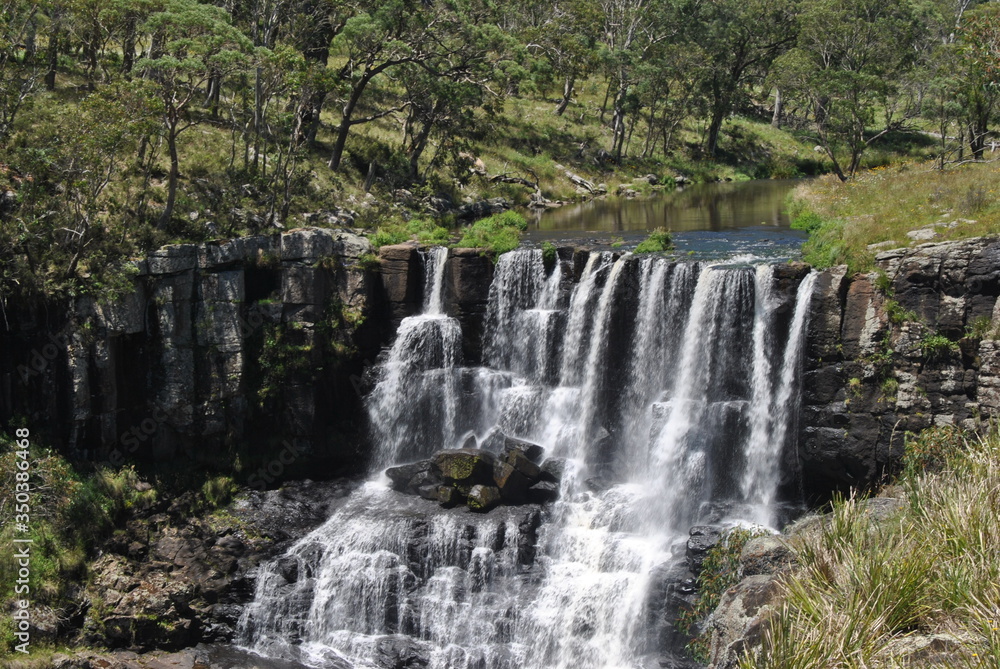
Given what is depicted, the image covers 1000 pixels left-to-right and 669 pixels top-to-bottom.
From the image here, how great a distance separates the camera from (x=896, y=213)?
26141mm

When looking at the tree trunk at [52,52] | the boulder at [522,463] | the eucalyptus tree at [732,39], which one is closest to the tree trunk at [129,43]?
the tree trunk at [52,52]

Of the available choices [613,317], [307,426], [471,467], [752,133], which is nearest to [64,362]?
[307,426]

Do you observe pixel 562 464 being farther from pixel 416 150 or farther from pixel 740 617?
pixel 416 150

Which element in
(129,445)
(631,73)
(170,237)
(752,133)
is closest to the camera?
(129,445)

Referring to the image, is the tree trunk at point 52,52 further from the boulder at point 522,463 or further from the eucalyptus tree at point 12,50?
the boulder at point 522,463

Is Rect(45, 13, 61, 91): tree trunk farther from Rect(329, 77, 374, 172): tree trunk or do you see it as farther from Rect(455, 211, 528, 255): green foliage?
Rect(455, 211, 528, 255): green foliage

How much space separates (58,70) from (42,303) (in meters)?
18.8

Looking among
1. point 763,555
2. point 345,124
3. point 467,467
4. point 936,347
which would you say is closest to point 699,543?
point 763,555

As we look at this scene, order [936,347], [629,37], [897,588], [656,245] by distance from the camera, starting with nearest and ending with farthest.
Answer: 1. [897,588]
2. [936,347]
3. [656,245]
4. [629,37]

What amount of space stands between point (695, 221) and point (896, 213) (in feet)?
47.5

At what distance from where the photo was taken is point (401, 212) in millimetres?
39219

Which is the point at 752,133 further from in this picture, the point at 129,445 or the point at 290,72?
the point at 129,445

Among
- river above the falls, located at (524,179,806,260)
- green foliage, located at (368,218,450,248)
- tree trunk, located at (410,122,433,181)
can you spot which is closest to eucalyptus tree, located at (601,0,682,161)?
river above the falls, located at (524,179,806,260)

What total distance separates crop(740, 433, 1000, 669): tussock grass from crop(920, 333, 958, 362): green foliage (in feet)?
31.8
